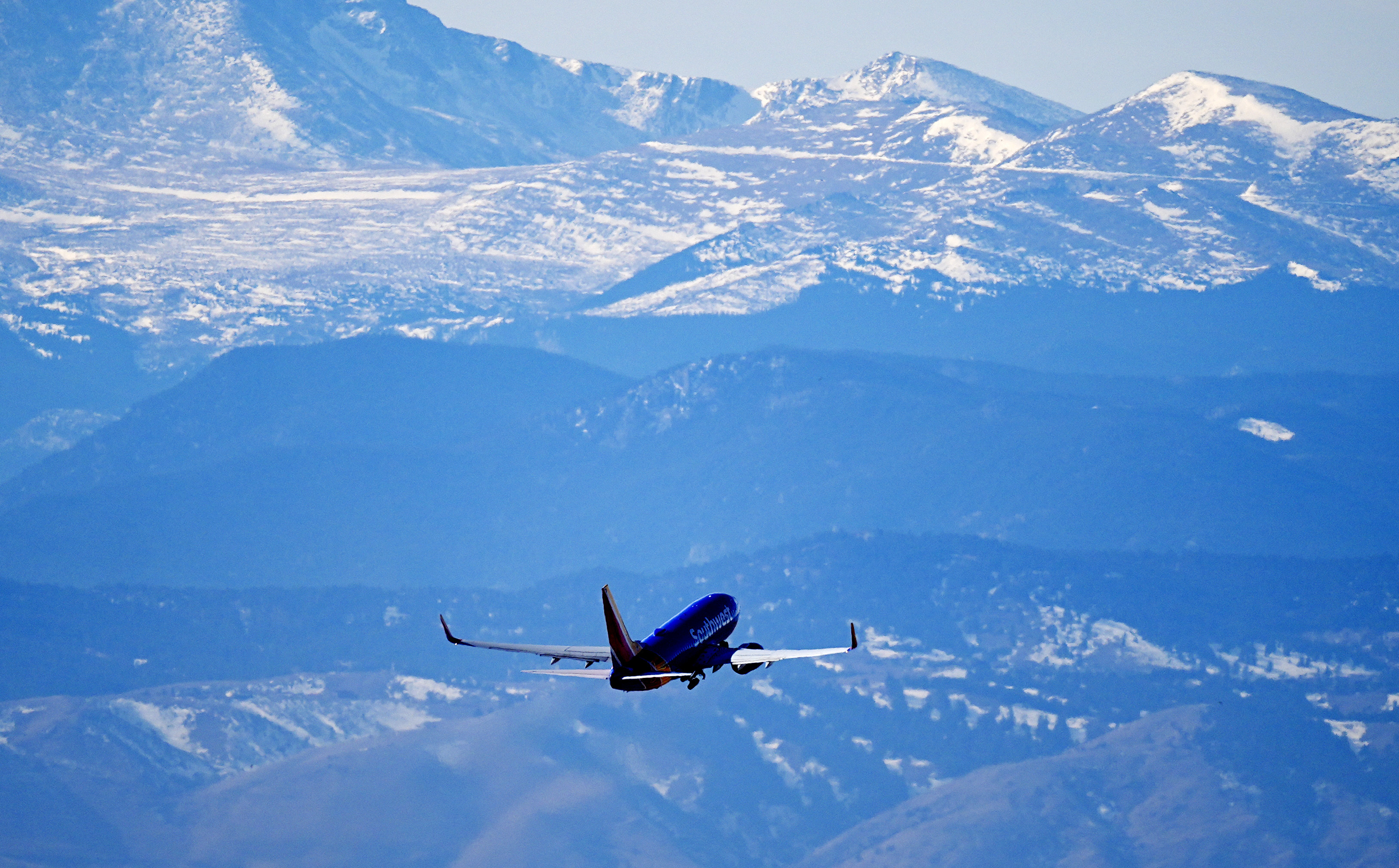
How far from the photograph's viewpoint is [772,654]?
399ft

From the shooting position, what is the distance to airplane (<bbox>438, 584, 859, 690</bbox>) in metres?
122

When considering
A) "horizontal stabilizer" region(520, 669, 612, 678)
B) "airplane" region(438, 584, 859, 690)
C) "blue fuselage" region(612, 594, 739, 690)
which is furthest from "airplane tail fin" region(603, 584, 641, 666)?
"horizontal stabilizer" region(520, 669, 612, 678)

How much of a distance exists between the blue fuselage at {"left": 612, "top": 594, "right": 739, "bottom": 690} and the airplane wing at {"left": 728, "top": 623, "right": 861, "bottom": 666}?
2687 mm

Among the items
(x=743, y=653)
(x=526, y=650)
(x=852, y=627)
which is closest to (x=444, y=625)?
(x=526, y=650)

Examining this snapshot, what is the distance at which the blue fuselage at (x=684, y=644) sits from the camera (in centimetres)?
12719

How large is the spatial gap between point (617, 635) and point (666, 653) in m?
6.82

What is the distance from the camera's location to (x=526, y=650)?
121m

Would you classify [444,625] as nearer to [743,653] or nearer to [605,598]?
[605,598]

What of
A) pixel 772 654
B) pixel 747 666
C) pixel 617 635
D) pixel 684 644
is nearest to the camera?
pixel 772 654

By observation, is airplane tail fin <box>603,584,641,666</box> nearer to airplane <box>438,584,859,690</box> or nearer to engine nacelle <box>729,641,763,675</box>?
airplane <box>438,584,859,690</box>

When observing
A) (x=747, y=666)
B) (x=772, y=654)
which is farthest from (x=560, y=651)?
(x=772, y=654)

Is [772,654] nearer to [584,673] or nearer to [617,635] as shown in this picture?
[617,635]

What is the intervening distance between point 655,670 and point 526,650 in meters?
12.0

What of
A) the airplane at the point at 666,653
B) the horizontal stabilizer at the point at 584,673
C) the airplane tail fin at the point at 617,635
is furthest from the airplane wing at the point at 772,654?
the horizontal stabilizer at the point at 584,673
